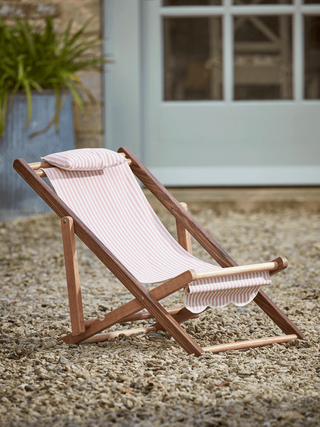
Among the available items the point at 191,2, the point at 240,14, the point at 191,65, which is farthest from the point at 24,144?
the point at 240,14

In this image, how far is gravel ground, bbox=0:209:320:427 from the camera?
1.67m

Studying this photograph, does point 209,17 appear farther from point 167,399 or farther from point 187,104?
point 167,399

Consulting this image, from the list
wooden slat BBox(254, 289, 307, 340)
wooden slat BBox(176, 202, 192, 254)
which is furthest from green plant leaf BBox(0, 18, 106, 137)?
wooden slat BBox(254, 289, 307, 340)

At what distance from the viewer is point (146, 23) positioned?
4.89 m

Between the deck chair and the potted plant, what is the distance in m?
1.84

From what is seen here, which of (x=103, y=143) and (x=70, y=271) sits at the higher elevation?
(x=103, y=143)

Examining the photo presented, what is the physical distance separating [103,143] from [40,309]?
7.74ft


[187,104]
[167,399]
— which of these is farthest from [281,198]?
[167,399]

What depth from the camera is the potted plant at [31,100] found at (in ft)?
14.2

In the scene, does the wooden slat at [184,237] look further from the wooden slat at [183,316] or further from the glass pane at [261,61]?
the glass pane at [261,61]

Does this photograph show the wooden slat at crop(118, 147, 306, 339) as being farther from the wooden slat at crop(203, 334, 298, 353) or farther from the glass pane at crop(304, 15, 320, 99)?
the glass pane at crop(304, 15, 320, 99)

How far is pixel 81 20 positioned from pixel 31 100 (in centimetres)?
84

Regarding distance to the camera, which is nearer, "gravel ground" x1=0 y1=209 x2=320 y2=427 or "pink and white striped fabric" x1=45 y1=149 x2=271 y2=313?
"gravel ground" x1=0 y1=209 x2=320 y2=427

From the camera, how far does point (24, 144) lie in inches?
172
